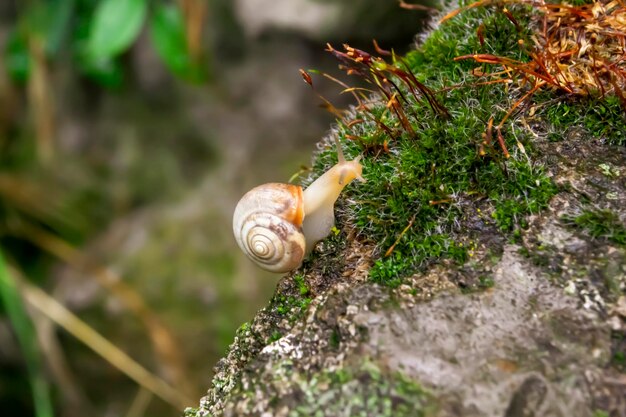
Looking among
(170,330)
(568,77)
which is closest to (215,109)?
(170,330)

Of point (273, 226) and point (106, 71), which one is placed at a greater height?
point (106, 71)

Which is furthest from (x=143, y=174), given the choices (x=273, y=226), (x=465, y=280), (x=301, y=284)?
(x=465, y=280)

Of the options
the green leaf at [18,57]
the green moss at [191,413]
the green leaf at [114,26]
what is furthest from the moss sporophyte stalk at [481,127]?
the green leaf at [18,57]

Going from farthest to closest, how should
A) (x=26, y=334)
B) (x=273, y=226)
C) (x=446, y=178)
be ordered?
(x=26, y=334), (x=273, y=226), (x=446, y=178)

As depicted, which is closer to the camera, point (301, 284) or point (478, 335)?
point (478, 335)

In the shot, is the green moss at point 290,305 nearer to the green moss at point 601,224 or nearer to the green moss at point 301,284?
the green moss at point 301,284

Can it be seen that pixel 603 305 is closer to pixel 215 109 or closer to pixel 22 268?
pixel 215 109

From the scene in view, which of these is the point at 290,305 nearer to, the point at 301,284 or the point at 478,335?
the point at 301,284

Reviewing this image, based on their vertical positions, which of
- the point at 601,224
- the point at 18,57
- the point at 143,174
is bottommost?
the point at 601,224
